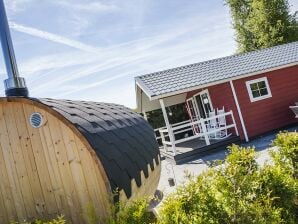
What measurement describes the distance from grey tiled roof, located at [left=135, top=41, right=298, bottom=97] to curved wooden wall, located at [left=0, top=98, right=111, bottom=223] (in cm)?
890

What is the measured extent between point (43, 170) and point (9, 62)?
6.44ft

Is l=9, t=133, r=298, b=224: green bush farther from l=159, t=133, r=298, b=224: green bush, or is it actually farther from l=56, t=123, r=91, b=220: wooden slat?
l=56, t=123, r=91, b=220: wooden slat

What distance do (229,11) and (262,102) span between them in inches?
971

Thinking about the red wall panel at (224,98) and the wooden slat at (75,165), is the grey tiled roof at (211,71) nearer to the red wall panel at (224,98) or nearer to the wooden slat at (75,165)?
the red wall panel at (224,98)

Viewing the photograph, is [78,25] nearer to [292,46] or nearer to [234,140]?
[234,140]

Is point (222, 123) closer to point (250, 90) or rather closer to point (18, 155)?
point (250, 90)

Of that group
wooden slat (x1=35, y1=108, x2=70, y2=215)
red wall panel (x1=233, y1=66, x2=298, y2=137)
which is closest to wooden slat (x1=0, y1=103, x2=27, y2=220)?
wooden slat (x1=35, y1=108, x2=70, y2=215)

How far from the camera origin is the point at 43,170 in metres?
4.30

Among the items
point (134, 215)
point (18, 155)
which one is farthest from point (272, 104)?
point (134, 215)

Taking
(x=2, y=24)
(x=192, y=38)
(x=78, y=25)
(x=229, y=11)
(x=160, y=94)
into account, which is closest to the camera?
(x=2, y=24)

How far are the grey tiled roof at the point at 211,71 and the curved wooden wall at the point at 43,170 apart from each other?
8.90 metres

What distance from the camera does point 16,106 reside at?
4.37m

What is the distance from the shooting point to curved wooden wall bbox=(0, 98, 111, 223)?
4.08 m

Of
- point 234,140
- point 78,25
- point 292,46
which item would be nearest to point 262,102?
point 234,140
